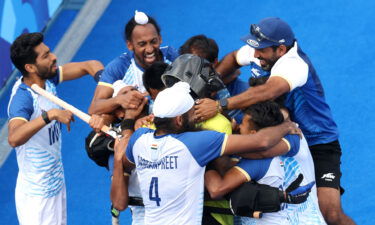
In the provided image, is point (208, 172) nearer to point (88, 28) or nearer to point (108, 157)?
point (108, 157)

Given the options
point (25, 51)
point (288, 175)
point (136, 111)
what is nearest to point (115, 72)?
point (136, 111)

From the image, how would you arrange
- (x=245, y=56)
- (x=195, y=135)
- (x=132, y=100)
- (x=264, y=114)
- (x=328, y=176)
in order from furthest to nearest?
(x=245, y=56) < (x=328, y=176) < (x=132, y=100) < (x=264, y=114) < (x=195, y=135)

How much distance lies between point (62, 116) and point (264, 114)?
6.18 ft

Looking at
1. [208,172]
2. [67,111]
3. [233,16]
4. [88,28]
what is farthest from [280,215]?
[88,28]

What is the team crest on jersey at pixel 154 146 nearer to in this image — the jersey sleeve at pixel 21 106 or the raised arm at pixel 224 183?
the raised arm at pixel 224 183

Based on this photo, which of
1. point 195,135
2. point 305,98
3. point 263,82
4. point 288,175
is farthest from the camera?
point 305,98

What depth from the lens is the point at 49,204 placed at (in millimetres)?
7594

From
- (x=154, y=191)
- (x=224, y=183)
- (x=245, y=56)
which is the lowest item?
(x=154, y=191)

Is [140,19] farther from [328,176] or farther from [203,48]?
[328,176]

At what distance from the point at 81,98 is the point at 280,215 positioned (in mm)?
5167

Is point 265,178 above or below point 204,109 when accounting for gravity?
below

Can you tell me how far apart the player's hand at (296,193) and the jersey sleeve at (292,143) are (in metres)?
0.22

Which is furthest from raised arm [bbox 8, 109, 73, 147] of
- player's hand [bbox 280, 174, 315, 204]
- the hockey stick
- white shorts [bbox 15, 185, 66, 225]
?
player's hand [bbox 280, 174, 315, 204]

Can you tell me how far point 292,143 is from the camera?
5980 mm
